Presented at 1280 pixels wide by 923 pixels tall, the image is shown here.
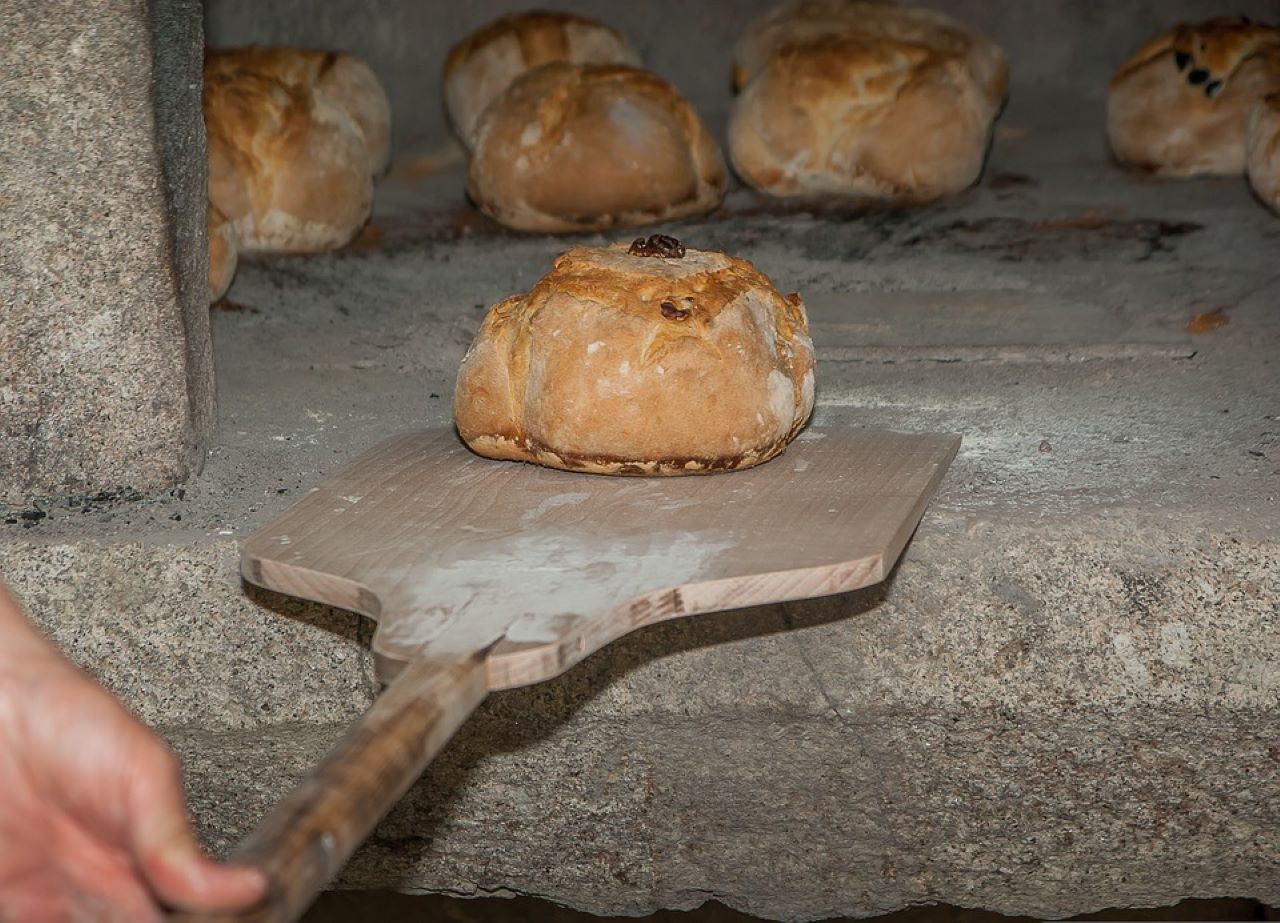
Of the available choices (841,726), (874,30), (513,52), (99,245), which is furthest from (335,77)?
(841,726)

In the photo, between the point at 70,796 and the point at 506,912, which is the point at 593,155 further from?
the point at 70,796

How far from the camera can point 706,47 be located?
14.6 feet

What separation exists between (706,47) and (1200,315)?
2313 mm

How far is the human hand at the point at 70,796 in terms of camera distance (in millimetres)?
917

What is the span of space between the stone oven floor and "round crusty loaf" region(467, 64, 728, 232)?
3.53 ft

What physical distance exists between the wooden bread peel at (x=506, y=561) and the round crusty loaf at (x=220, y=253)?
100cm

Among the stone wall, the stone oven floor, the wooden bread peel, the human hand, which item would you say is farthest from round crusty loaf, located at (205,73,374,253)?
the human hand

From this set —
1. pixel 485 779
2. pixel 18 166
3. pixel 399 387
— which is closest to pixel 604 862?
pixel 485 779

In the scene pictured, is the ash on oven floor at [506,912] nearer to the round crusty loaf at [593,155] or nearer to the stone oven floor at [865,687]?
the stone oven floor at [865,687]

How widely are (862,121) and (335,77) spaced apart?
130 centimetres

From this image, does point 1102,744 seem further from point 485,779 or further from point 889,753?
point 485,779

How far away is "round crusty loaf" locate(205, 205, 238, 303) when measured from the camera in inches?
105

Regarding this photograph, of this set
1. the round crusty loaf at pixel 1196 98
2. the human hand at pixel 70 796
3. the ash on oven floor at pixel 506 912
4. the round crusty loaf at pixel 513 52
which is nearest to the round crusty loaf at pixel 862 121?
the round crusty loaf at pixel 1196 98

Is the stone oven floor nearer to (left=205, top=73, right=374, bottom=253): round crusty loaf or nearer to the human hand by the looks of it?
the human hand
